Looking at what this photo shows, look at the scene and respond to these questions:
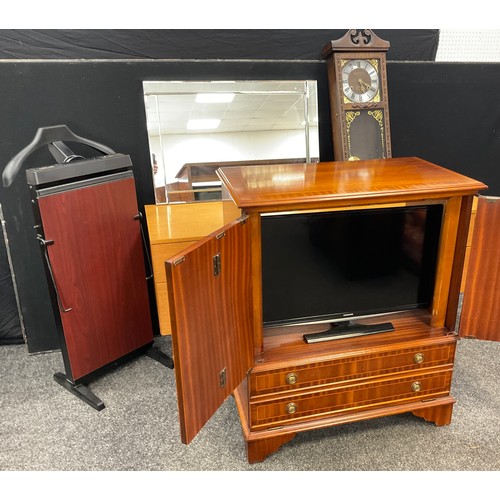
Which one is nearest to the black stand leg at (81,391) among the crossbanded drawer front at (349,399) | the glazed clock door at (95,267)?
the glazed clock door at (95,267)

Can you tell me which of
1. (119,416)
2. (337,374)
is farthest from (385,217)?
(119,416)

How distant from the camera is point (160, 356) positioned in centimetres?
249

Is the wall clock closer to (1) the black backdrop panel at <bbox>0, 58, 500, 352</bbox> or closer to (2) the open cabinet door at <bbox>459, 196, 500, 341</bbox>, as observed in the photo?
(1) the black backdrop panel at <bbox>0, 58, 500, 352</bbox>

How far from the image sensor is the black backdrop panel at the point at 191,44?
88.4 inches

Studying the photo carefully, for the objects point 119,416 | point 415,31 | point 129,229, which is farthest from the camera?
point 415,31

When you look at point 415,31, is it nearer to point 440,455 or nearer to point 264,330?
point 264,330

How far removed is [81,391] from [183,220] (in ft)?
3.57

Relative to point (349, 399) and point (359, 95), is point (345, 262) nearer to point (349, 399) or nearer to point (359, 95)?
point (349, 399)

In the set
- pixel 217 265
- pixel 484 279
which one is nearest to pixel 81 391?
pixel 217 265

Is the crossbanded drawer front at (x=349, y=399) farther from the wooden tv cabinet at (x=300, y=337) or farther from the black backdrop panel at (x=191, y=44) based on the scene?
the black backdrop panel at (x=191, y=44)

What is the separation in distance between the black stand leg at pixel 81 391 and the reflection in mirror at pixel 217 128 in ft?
3.83

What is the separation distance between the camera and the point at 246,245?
4.89 feet

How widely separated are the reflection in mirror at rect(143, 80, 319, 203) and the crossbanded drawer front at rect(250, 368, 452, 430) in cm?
136

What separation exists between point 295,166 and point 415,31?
1.44 m
